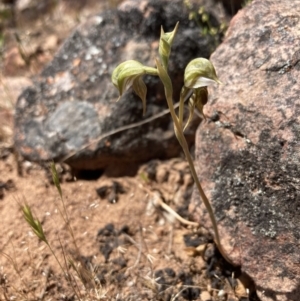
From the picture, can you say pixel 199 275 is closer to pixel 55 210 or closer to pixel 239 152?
pixel 239 152

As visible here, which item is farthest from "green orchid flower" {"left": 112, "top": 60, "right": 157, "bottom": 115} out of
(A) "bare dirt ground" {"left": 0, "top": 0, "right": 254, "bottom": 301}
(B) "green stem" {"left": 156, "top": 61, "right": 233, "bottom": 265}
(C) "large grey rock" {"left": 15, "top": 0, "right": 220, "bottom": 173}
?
(C) "large grey rock" {"left": 15, "top": 0, "right": 220, "bottom": 173}

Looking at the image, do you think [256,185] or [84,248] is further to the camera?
[84,248]

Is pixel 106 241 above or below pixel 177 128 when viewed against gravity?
below

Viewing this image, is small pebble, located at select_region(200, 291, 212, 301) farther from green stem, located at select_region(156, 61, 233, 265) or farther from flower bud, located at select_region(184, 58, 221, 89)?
Answer: flower bud, located at select_region(184, 58, 221, 89)

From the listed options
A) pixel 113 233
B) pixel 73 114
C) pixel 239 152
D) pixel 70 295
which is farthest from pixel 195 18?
pixel 70 295

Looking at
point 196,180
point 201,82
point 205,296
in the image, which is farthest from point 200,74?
point 205,296

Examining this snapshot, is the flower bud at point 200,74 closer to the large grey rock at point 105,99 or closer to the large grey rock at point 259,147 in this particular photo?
the large grey rock at point 259,147

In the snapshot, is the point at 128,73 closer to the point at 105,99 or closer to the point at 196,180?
the point at 196,180
